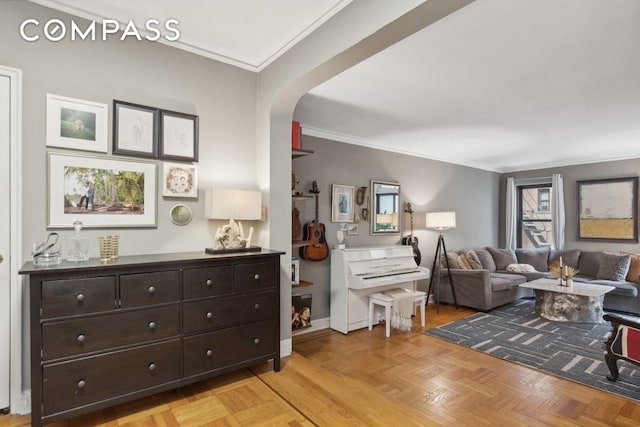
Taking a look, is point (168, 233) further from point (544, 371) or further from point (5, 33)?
point (544, 371)

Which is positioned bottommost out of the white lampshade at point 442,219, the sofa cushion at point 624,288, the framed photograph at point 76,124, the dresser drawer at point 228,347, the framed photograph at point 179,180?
the sofa cushion at point 624,288

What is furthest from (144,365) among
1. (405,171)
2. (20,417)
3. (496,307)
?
(496,307)

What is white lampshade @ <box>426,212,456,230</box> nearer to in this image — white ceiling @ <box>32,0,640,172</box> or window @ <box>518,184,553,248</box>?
white ceiling @ <box>32,0,640,172</box>

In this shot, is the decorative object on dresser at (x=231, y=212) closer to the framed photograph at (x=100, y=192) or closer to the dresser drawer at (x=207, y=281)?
the dresser drawer at (x=207, y=281)

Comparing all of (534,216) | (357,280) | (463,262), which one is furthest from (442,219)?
(534,216)

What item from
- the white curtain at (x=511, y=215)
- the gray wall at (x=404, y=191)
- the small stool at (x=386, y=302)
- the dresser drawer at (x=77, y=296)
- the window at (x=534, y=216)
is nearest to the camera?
the dresser drawer at (x=77, y=296)

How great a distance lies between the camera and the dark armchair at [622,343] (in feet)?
8.53

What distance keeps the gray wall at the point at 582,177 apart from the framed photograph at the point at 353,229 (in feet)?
14.4

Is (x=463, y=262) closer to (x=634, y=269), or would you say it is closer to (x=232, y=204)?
(x=634, y=269)

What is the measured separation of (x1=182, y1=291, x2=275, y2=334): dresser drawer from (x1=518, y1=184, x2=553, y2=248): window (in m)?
6.42

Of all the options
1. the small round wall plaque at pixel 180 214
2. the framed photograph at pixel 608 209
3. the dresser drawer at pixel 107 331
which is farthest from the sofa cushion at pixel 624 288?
the dresser drawer at pixel 107 331

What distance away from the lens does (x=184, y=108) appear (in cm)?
261

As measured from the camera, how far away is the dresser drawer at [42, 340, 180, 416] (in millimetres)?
1758

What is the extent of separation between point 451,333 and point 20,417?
388cm
